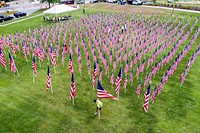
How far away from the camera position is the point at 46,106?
1928 cm

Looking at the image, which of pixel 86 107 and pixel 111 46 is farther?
pixel 111 46

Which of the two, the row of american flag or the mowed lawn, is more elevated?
the row of american flag

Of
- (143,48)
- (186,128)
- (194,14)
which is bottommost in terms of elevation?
(186,128)

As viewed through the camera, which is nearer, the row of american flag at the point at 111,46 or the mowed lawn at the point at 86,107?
the mowed lawn at the point at 86,107

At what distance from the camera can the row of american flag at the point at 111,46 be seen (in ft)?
80.0

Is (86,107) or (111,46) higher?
(111,46)

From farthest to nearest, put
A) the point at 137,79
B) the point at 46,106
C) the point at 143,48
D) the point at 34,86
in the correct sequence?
the point at 143,48, the point at 137,79, the point at 34,86, the point at 46,106

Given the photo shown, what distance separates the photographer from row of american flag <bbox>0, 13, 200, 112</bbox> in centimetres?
2438

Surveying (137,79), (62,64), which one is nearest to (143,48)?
(137,79)

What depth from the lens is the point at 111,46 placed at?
105 feet

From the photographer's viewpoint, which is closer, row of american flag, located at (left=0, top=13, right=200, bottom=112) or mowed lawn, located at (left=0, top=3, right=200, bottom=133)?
mowed lawn, located at (left=0, top=3, right=200, bottom=133)

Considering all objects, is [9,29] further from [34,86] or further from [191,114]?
[191,114]

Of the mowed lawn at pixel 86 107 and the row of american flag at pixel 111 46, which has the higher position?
the row of american flag at pixel 111 46

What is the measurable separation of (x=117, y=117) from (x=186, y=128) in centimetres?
529
